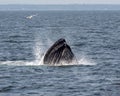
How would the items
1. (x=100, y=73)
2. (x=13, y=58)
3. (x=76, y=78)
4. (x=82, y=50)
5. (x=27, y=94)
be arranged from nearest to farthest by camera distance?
1. (x=27, y=94)
2. (x=76, y=78)
3. (x=100, y=73)
4. (x=13, y=58)
5. (x=82, y=50)

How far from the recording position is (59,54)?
43688mm

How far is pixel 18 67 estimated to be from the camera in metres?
46.6

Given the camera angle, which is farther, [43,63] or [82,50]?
→ [82,50]

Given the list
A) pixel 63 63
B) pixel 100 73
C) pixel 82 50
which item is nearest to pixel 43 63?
pixel 63 63

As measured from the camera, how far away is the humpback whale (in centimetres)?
4297

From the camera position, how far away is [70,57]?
44.6m

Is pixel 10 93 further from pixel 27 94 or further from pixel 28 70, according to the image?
pixel 28 70

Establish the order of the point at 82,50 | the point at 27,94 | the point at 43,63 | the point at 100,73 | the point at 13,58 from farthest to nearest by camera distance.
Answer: the point at 82,50 < the point at 13,58 < the point at 43,63 < the point at 100,73 < the point at 27,94

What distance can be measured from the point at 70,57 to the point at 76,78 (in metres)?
4.30

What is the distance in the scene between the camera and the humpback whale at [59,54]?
42969mm

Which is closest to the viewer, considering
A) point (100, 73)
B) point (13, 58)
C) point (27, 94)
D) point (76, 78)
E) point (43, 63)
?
point (27, 94)

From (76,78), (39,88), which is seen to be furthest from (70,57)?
(39,88)

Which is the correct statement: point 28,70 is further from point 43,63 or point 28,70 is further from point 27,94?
point 27,94

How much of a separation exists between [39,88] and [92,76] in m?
5.99
